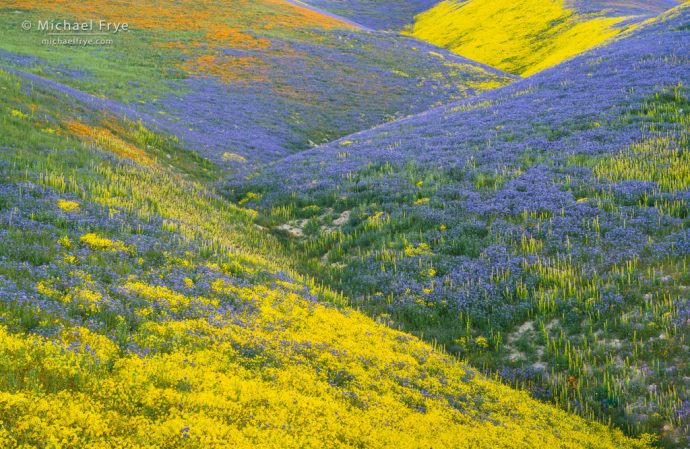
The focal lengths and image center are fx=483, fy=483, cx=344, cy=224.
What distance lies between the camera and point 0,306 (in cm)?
741

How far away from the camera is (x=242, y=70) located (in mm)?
56906

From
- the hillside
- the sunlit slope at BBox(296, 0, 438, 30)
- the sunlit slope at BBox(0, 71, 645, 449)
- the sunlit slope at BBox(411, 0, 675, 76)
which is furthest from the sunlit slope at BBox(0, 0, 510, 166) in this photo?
the sunlit slope at BBox(296, 0, 438, 30)

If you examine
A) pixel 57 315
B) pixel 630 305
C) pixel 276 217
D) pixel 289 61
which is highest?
pixel 289 61

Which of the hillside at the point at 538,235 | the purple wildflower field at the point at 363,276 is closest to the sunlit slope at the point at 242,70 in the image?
the purple wildflower field at the point at 363,276

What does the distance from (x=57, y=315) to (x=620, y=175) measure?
1887cm

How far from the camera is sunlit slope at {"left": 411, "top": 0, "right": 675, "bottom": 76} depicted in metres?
73.1

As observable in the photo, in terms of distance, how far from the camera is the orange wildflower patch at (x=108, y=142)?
75.4 feet

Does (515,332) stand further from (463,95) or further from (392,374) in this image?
(463,95)

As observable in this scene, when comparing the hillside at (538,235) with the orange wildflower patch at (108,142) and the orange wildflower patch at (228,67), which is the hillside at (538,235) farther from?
the orange wildflower patch at (228,67)

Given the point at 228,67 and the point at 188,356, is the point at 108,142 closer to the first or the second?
the point at 188,356

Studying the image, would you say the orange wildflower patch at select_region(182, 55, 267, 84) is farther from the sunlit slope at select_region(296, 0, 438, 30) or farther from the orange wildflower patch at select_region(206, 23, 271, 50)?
the sunlit slope at select_region(296, 0, 438, 30)

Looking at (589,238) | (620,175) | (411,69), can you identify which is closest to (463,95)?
(411,69)

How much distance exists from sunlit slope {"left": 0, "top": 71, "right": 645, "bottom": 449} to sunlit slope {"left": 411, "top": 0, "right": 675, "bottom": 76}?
66353mm

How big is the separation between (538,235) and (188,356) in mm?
12270
